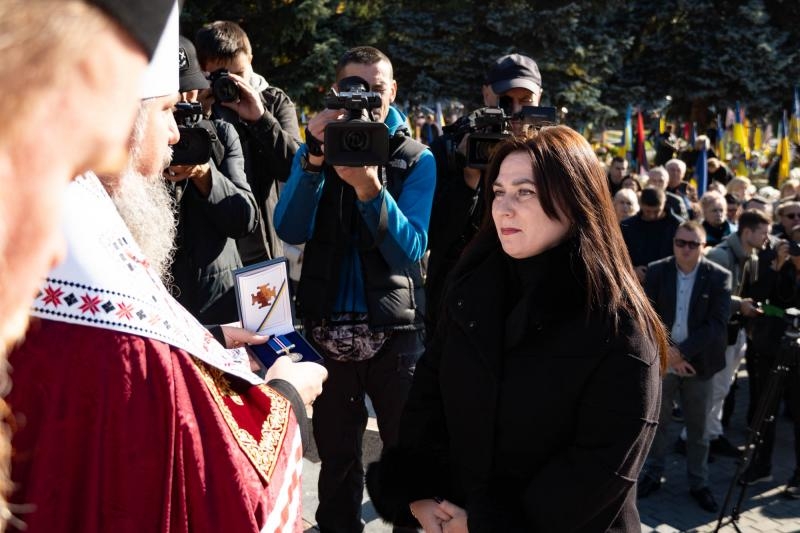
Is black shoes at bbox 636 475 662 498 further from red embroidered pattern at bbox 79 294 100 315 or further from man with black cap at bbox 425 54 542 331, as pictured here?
red embroidered pattern at bbox 79 294 100 315

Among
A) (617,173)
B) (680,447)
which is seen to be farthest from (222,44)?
(617,173)

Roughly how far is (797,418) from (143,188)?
18.8 ft

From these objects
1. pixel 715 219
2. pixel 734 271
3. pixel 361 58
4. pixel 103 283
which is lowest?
pixel 734 271

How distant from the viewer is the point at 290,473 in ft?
5.95

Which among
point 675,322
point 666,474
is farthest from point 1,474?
point 666,474

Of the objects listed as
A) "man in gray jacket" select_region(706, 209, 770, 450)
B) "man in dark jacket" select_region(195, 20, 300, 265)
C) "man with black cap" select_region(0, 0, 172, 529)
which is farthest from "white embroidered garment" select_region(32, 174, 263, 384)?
"man in gray jacket" select_region(706, 209, 770, 450)

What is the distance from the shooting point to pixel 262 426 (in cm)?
175

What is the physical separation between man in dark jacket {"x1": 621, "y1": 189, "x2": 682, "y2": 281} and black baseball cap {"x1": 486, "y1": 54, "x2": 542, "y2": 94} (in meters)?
2.99

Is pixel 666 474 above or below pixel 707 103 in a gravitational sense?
below

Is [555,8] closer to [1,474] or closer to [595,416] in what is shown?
[595,416]

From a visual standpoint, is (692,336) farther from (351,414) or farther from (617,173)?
(617,173)

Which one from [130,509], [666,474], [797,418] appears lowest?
[666,474]

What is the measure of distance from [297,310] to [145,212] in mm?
1543

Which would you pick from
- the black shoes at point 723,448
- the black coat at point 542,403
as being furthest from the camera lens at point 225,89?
the black shoes at point 723,448
